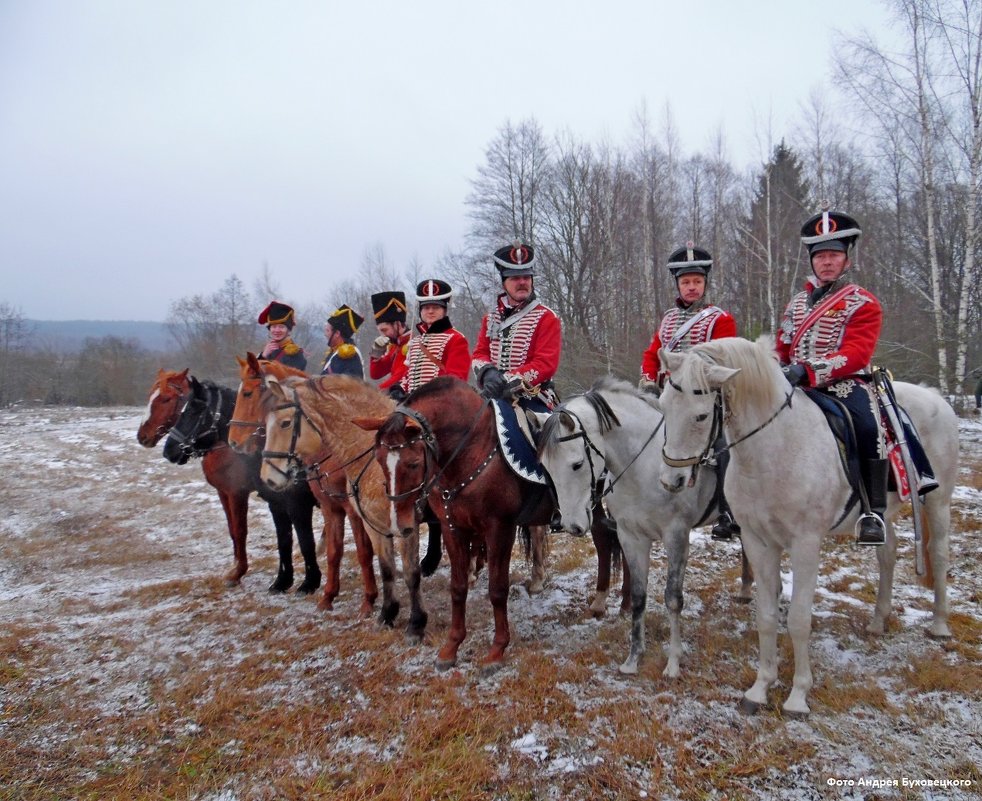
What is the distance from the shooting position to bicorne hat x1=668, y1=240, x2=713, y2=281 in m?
4.70

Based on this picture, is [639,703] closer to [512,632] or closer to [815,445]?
[512,632]

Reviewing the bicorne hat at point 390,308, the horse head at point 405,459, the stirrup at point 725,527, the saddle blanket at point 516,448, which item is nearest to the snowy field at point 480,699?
the stirrup at point 725,527

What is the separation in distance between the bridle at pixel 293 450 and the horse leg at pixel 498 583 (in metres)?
1.92

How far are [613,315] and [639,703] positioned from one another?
798 inches

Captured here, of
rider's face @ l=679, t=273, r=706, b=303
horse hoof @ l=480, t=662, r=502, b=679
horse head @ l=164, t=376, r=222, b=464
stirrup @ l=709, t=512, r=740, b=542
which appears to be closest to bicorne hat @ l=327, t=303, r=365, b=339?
horse head @ l=164, t=376, r=222, b=464

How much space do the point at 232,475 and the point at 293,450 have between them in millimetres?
1680

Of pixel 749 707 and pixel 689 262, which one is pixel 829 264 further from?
pixel 749 707

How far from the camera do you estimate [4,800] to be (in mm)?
3057

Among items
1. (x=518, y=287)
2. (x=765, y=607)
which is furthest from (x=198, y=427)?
(x=765, y=607)

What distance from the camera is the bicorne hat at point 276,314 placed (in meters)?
7.38

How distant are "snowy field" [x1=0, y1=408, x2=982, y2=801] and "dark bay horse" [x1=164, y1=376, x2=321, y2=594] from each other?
265mm

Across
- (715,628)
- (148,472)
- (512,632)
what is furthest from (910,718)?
(148,472)

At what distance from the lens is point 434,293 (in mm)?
5438

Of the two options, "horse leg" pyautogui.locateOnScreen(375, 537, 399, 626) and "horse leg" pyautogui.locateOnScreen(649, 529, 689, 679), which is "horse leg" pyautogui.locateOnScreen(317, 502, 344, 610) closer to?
"horse leg" pyautogui.locateOnScreen(375, 537, 399, 626)
